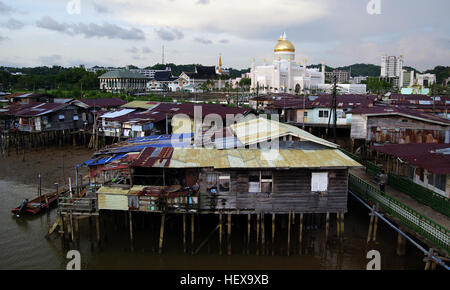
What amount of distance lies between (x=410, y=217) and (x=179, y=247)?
9906 millimetres

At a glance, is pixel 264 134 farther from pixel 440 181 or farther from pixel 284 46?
Result: pixel 284 46

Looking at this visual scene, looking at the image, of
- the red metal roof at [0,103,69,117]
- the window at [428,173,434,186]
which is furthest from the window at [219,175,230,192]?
the red metal roof at [0,103,69,117]

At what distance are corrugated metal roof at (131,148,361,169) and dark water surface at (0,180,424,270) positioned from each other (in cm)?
336

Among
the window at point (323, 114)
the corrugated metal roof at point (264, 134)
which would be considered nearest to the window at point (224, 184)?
the corrugated metal roof at point (264, 134)

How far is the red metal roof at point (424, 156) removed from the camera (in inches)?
597

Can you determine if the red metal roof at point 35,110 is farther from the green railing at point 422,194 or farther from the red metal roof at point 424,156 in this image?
the green railing at point 422,194

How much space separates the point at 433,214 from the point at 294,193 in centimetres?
592

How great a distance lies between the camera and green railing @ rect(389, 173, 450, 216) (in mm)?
15016

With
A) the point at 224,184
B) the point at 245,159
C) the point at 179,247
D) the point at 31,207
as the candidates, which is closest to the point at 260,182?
the point at 245,159

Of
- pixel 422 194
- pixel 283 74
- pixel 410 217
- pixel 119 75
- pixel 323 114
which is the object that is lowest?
pixel 410 217

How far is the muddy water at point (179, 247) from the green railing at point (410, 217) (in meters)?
1.80

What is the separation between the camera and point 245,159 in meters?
16.0

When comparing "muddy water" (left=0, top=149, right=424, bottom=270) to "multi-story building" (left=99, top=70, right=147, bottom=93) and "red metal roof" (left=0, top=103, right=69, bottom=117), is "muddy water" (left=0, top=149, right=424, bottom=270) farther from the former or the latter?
"multi-story building" (left=99, top=70, right=147, bottom=93)

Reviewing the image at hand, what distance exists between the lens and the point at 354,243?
54.7 ft
